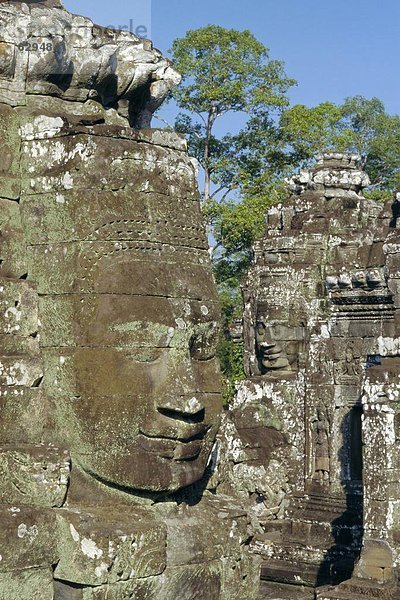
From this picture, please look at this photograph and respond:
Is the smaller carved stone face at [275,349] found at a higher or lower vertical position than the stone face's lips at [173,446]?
higher

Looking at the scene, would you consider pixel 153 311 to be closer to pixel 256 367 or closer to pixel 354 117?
pixel 256 367

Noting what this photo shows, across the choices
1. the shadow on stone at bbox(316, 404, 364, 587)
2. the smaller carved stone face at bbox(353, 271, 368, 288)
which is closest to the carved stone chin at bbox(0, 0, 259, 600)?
the smaller carved stone face at bbox(353, 271, 368, 288)

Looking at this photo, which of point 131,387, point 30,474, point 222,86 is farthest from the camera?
point 222,86

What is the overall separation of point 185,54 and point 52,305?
29306 millimetres

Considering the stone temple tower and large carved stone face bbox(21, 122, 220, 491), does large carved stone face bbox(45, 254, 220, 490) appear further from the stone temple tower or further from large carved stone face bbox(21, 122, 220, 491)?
the stone temple tower

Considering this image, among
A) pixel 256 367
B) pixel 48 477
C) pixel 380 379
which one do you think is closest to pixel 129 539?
pixel 48 477

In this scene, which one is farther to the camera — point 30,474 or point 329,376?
point 329,376

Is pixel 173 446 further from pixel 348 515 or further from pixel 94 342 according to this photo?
pixel 348 515

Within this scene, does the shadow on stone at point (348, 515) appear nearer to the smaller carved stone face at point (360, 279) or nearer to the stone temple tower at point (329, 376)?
the stone temple tower at point (329, 376)

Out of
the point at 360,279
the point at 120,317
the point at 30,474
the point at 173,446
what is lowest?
the point at 30,474

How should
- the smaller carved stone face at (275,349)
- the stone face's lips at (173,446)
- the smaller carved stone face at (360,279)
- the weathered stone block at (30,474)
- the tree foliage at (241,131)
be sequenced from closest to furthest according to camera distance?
1. the weathered stone block at (30,474)
2. the stone face's lips at (173,446)
3. the smaller carved stone face at (360,279)
4. the smaller carved stone face at (275,349)
5. the tree foliage at (241,131)

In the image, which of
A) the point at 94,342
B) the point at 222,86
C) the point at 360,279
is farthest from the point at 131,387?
the point at 222,86

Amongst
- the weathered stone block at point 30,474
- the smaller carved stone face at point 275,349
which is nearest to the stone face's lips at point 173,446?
the weathered stone block at point 30,474

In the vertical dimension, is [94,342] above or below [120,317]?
below
